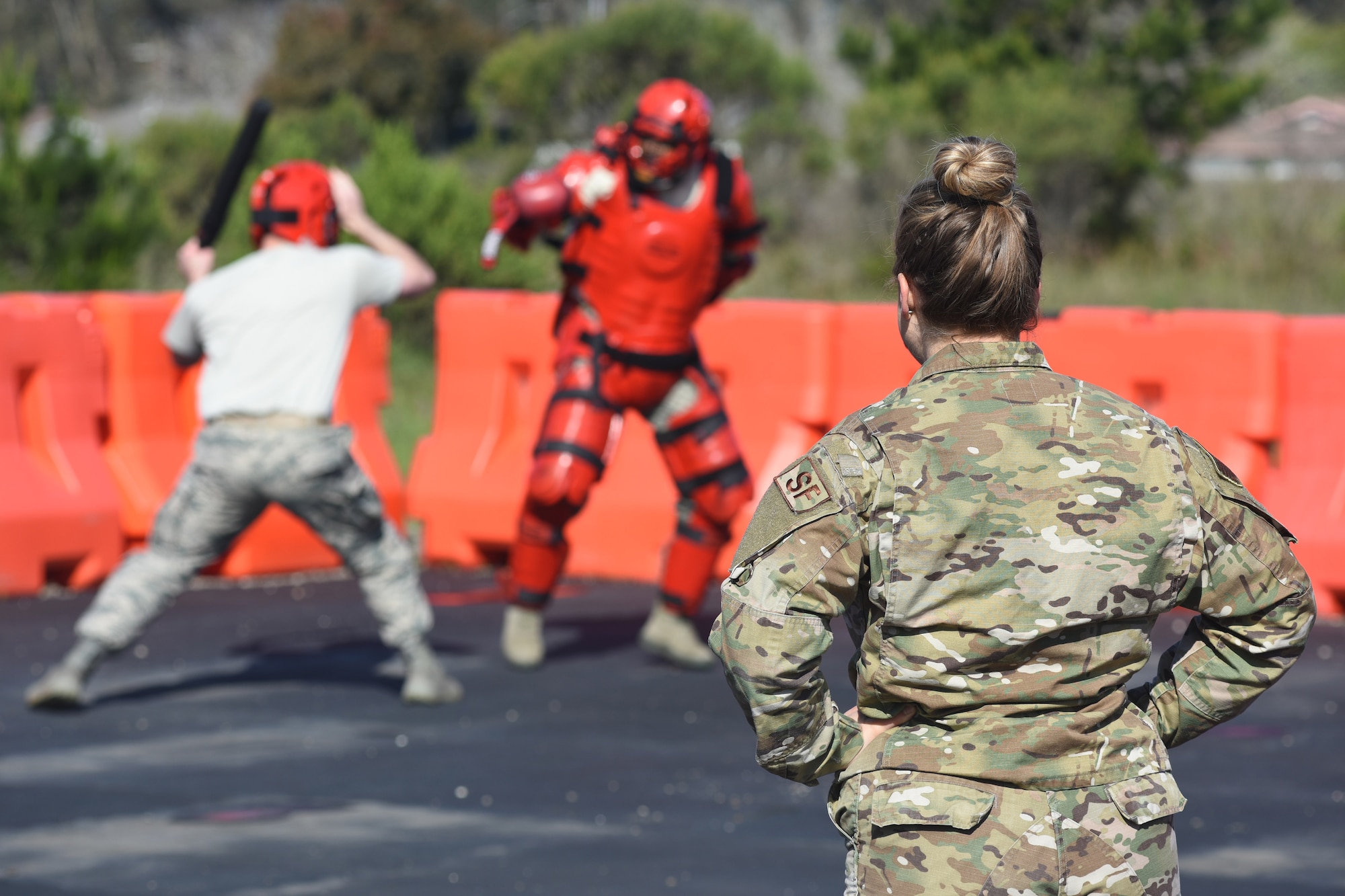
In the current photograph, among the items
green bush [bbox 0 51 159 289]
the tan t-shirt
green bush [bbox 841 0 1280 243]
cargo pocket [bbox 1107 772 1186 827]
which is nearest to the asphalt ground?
the tan t-shirt

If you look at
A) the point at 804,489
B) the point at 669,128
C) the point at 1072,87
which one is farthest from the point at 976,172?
the point at 1072,87

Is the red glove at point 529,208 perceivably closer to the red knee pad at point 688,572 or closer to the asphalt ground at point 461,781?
the red knee pad at point 688,572

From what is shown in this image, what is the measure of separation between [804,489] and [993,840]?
19.5 inches

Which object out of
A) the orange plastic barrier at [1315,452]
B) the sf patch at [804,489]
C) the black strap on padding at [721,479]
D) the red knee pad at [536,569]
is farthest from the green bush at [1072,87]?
the sf patch at [804,489]

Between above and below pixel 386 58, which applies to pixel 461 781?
above

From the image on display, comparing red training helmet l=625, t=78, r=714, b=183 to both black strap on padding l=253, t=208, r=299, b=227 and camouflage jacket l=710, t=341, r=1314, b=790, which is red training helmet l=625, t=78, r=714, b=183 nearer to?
black strap on padding l=253, t=208, r=299, b=227

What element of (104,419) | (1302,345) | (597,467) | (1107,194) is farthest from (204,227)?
(1107,194)

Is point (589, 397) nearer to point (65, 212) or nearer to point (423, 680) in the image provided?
point (423, 680)

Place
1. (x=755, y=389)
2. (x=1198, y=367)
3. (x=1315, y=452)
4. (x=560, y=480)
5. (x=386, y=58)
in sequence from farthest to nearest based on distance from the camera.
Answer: (x=386, y=58), (x=755, y=389), (x=1198, y=367), (x=1315, y=452), (x=560, y=480)

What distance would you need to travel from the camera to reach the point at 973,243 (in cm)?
249

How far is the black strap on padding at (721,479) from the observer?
7352mm

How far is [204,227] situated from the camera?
7.01 meters

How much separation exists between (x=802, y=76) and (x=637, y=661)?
27721 millimetres

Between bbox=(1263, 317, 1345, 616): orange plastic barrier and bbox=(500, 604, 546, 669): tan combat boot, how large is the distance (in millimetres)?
3186
